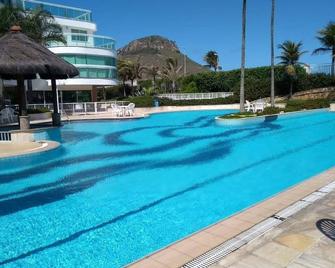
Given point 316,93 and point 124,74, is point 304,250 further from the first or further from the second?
point 124,74

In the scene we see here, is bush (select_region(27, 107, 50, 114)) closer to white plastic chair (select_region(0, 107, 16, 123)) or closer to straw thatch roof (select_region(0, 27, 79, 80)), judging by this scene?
white plastic chair (select_region(0, 107, 16, 123))

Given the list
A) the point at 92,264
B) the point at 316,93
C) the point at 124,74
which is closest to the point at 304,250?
the point at 92,264

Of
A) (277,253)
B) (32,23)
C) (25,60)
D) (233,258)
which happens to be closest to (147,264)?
(233,258)

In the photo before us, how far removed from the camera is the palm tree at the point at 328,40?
35438 millimetres

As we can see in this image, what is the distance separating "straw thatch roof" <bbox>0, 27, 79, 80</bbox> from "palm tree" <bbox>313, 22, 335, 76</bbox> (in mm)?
25973

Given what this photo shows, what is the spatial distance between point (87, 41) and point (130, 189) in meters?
33.7

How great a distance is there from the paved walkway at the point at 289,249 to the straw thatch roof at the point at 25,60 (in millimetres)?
16074

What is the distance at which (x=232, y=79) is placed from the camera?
47125 millimetres

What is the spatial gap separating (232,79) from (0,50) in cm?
3311

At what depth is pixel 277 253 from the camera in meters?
4.11

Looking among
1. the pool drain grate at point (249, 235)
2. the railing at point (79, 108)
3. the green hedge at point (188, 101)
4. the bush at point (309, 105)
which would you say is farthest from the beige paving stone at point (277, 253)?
the green hedge at point (188, 101)

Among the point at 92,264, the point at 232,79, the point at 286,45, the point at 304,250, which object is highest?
the point at 286,45

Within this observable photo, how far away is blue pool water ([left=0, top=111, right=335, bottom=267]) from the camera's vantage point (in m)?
5.68

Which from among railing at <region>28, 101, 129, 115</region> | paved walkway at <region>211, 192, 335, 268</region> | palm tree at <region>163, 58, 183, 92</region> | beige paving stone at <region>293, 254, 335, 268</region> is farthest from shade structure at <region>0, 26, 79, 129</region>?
palm tree at <region>163, 58, 183, 92</region>
